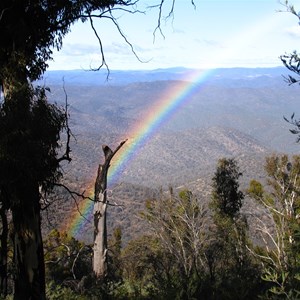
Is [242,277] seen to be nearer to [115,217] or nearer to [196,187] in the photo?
[115,217]

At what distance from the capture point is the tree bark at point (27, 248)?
5.50m

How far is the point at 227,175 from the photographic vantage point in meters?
27.2

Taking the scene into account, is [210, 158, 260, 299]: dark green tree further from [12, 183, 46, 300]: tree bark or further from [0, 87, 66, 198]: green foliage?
[0, 87, 66, 198]: green foliage

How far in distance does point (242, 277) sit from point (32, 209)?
3.79 metres

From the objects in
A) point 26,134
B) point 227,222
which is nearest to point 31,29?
point 26,134

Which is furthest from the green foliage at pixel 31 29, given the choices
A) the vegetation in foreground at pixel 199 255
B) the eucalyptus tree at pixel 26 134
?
the vegetation in foreground at pixel 199 255

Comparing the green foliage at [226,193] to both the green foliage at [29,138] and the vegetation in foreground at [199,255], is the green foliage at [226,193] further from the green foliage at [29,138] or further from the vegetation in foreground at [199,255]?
the green foliage at [29,138]

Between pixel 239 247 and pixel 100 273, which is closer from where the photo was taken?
pixel 100 273

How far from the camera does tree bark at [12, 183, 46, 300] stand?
5500mm

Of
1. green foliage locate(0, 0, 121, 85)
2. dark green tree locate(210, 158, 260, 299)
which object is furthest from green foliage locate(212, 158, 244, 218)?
green foliage locate(0, 0, 121, 85)

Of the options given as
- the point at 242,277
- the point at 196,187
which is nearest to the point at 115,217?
the point at 196,187

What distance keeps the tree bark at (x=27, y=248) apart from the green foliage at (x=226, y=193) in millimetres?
22094

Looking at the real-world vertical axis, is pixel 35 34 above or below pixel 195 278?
above

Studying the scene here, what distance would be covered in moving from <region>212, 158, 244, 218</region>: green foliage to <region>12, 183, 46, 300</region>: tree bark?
870 inches
